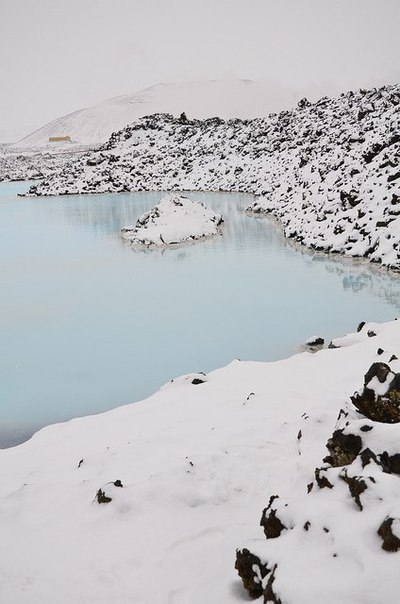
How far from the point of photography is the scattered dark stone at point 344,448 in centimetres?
348

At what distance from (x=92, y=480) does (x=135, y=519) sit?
0.82m

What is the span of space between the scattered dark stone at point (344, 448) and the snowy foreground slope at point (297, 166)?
36.2 feet

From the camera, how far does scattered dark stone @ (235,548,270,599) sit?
9.68 ft

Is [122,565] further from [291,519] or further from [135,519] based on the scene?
[291,519]

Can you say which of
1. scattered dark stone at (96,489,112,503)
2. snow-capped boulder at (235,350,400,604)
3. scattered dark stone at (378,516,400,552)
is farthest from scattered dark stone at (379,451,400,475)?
scattered dark stone at (96,489,112,503)

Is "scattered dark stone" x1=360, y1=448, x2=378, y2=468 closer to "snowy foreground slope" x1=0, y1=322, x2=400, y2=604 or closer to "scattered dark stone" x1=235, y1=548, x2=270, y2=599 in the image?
"snowy foreground slope" x1=0, y1=322, x2=400, y2=604

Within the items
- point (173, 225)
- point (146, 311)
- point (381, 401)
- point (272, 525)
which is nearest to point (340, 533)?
point (272, 525)

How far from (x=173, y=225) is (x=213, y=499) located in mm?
17498

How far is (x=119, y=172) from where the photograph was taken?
4778 cm

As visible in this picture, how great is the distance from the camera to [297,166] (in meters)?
31.8

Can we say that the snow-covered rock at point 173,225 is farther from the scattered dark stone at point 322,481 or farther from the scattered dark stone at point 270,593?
the scattered dark stone at point 270,593

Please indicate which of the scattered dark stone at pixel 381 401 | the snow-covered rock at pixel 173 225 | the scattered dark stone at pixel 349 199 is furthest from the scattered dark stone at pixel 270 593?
the snow-covered rock at pixel 173 225

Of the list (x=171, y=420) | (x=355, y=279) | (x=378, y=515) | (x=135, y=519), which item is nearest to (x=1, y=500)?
(x=135, y=519)

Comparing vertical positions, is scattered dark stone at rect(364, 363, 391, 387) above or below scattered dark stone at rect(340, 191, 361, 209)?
below
